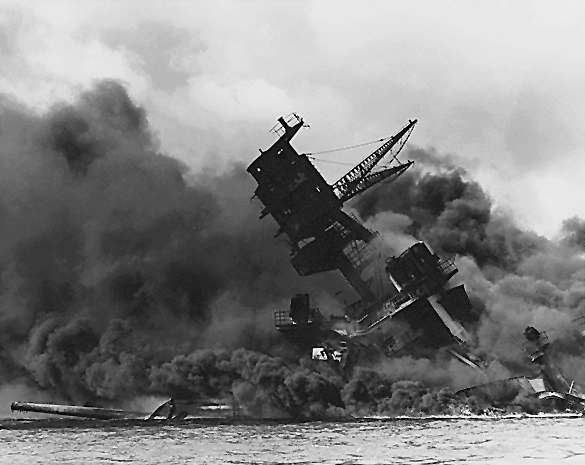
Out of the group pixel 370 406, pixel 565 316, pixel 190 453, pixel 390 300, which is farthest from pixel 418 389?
pixel 190 453

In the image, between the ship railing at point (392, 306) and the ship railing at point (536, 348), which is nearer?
the ship railing at point (536, 348)

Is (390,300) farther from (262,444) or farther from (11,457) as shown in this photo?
(11,457)

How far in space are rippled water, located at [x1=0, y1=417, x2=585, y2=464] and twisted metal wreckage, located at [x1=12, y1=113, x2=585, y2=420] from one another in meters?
6.52

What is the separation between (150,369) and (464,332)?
84.0 ft

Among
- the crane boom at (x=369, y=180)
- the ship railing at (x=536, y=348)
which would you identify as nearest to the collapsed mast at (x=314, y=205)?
the crane boom at (x=369, y=180)

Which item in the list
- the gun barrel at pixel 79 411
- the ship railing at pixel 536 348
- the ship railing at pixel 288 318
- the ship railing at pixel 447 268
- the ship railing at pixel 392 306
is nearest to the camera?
the ship railing at pixel 536 348

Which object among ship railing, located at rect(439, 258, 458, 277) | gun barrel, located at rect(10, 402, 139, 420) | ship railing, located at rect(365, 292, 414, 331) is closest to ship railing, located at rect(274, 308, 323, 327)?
ship railing, located at rect(365, 292, 414, 331)

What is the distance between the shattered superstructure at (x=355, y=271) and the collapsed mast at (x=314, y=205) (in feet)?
0.27

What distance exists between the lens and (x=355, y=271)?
199 feet

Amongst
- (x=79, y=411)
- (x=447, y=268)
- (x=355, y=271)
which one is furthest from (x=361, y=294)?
(x=79, y=411)

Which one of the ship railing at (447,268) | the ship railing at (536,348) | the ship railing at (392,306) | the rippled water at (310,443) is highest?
the ship railing at (447,268)

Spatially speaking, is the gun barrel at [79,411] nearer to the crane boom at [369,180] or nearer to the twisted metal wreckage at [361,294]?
the twisted metal wreckage at [361,294]

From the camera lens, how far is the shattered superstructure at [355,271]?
173 feet

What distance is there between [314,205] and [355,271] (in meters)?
7.54
